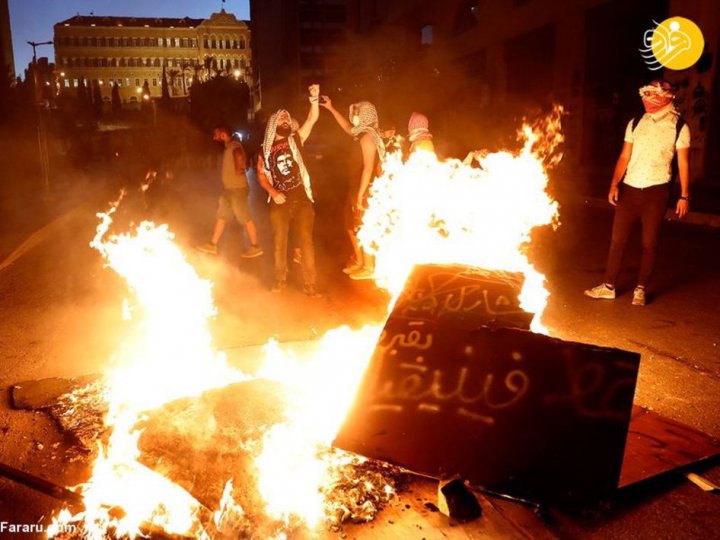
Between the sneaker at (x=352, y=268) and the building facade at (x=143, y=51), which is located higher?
the building facade at (x=143, y=51)

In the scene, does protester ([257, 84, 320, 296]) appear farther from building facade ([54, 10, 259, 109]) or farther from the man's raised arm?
building facade ([54, 10, 259, 109])

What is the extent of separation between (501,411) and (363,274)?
16.7 feet

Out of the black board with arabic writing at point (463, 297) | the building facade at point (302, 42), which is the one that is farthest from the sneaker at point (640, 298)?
the building facade at point (302, 42)

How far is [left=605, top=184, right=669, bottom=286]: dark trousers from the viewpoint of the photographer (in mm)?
6410

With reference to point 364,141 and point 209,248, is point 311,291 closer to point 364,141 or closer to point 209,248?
point 364,141

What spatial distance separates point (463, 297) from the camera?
4.07 meters

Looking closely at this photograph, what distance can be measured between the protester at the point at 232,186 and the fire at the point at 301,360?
2.09 m

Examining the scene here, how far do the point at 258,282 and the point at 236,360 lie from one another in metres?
3.08

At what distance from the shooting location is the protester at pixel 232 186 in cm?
926

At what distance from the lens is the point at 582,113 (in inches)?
827

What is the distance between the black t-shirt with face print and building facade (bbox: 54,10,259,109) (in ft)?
452

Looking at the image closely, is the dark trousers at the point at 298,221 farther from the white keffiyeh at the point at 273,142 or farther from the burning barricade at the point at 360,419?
the burning barricade at the point at 360,419

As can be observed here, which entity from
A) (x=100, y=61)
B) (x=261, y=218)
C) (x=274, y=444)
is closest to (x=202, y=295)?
(x=274, y=444)

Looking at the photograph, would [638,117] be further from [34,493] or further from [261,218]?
[261,218]
